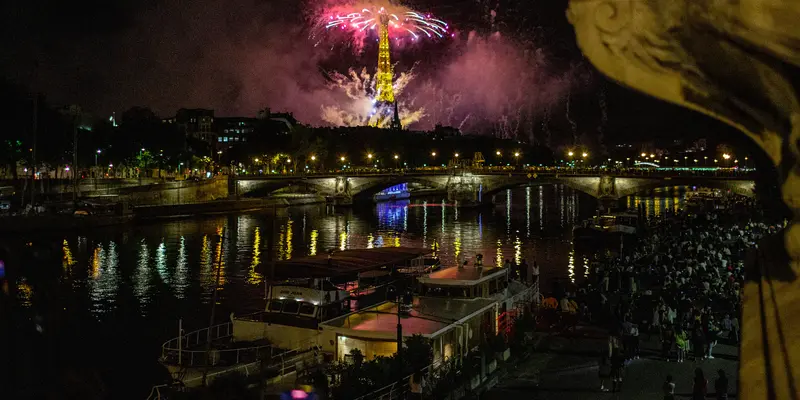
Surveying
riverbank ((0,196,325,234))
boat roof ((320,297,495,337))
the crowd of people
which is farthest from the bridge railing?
boat roof ((320,297,495,337))

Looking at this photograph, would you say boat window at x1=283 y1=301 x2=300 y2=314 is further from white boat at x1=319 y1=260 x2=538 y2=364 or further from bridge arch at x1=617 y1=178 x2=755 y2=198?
bridge arch at x1=617 y1=178 x2=755 y2=198

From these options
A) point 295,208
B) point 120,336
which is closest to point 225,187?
point 295,208

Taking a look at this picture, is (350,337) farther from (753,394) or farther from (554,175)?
(554,175)

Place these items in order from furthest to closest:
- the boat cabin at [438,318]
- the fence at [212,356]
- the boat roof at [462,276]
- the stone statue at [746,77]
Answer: the boat roof at [462,276]
the boat cabin at [438,318]
the fence at [212,356]
the stone statue at [746,77]

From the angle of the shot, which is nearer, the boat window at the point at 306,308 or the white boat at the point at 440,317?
the white boat at the point at 440,317

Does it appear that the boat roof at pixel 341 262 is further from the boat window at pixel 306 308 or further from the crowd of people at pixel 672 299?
the crowd of people at pixel 672 299

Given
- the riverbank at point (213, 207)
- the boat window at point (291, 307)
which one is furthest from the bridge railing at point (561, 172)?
the boat window at point (291, 307)
